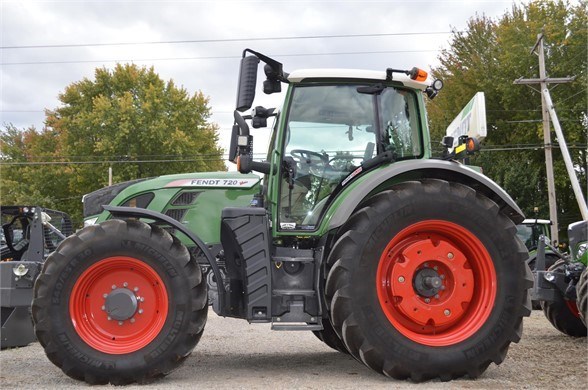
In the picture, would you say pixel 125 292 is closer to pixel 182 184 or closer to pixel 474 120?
pixel 182 184

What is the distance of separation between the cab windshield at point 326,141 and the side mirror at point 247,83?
0.69 meters

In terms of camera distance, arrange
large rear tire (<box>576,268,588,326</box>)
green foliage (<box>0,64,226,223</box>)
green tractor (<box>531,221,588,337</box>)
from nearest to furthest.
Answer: large rear tire (<box>576,268,588,326</box>)
green tractor (<box>531,221,588,337</box>)
green foliage (<box>0,64,226,223</box>)

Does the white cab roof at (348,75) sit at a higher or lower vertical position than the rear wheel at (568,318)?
higher

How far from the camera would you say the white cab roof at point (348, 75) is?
5.71m

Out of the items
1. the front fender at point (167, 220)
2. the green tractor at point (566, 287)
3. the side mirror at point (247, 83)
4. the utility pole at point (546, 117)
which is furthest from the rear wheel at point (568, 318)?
the utility pole at point (546, 117)

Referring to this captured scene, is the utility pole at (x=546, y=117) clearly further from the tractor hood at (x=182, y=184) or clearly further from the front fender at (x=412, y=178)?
the tractor hood at (x=182, y=184)

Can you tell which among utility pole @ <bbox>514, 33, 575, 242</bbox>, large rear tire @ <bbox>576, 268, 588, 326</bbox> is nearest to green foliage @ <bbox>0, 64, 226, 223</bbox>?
utility pole @ <bbox>514, 33, 575, 242</bbox>

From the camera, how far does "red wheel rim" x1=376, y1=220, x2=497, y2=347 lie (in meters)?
5.31

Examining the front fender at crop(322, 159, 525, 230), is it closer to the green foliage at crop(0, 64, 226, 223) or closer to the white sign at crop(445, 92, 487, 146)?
the white sign at crop(445, 92, 487, 146)

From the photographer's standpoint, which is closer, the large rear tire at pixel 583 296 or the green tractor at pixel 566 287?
the large rear tire at pixel 583 296

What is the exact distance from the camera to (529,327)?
32.4ft

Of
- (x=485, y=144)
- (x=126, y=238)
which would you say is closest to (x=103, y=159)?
(x=485, y=144)

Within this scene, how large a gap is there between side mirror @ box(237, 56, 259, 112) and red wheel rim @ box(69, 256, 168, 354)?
149 centimetres

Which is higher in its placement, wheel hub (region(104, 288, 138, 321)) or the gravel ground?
wheel hub (region(104, 288, 138, 321))
